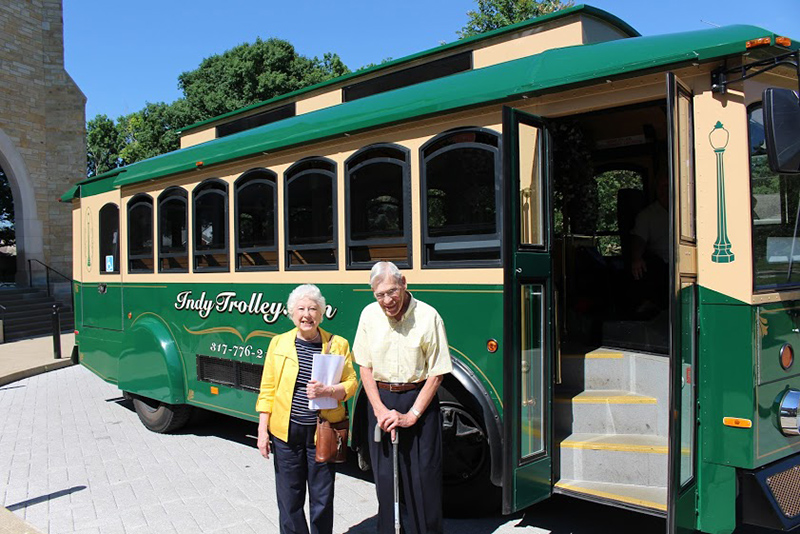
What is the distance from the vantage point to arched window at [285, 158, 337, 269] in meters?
5.03

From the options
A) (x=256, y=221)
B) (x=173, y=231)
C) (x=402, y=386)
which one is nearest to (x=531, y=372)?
(x=402, y=386)

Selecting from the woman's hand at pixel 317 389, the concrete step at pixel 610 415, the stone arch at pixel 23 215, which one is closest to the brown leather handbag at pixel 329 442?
the woman's hand at pixel 317 389

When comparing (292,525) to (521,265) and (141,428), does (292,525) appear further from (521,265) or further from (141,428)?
(141,428)

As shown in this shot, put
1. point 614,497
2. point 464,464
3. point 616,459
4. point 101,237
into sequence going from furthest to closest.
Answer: point 101,237, point 464,464, point 616,459, point 614,497

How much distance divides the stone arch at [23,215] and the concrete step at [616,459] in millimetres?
22075

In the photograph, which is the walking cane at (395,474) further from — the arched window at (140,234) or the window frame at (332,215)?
the arched window at (140,234)

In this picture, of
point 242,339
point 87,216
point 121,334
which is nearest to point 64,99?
point 87,216

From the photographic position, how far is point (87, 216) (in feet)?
27.0

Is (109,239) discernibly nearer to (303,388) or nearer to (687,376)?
(303,388)

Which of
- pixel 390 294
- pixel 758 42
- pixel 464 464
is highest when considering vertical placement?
pixel 758 42

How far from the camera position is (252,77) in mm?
28047

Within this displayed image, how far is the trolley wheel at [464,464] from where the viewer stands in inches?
169

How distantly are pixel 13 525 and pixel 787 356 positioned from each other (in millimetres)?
4926

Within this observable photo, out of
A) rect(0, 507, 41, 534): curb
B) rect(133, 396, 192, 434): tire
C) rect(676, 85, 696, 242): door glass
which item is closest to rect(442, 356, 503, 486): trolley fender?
rect(676, 85, 696, 242): door glass
